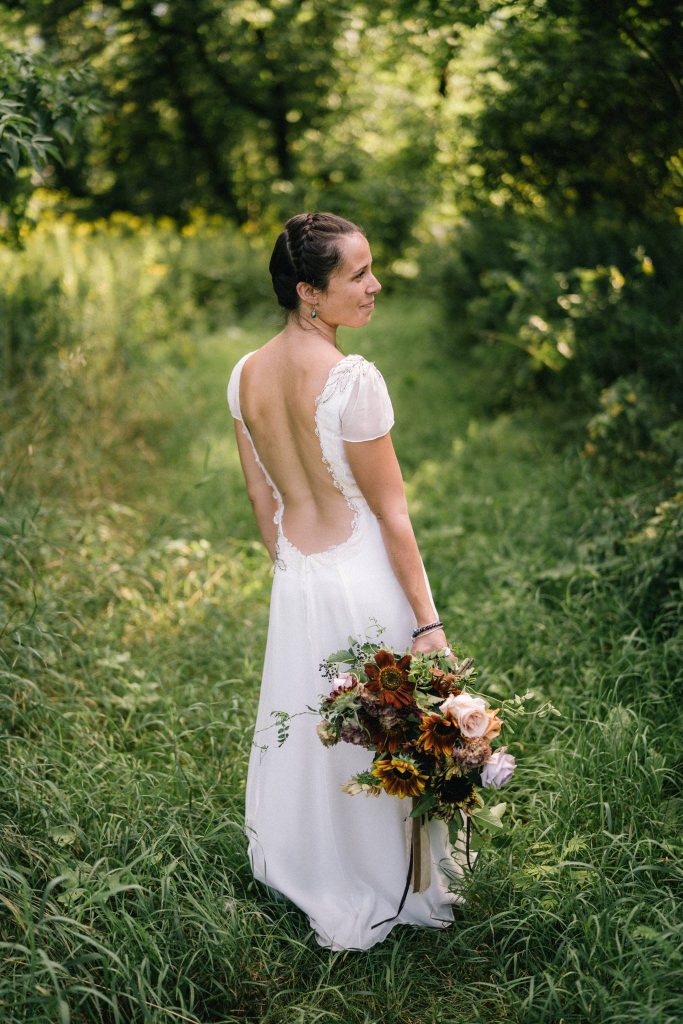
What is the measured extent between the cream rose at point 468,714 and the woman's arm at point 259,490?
83 cm

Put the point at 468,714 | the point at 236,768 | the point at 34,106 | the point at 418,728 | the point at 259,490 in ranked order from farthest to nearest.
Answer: the point at 34,106 → the point at 236,768 → the point at 259,490 → the point at 418,728 → the point at 468,714

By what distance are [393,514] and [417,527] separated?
9.43ft

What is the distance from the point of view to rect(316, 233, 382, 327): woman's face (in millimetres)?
2340

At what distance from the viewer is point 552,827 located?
2852 millimetres

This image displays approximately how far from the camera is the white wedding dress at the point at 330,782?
2508mm

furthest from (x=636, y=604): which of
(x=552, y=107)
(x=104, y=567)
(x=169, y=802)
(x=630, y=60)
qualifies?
(x=552, y=107)

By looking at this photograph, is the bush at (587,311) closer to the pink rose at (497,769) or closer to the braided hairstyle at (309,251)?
the braided hairstyle at (309,251)

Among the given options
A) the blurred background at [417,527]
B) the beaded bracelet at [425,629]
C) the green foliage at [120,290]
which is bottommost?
the green foliage at [120,290]

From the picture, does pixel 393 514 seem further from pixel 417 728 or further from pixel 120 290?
pixel 120 290

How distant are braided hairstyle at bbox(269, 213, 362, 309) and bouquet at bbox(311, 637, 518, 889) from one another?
102 cm

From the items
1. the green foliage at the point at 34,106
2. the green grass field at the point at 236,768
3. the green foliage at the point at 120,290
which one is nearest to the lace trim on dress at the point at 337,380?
the green grass field at the point at 236,768

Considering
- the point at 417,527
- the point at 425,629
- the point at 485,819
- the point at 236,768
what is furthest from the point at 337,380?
the point at 417,527

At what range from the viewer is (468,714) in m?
2.14

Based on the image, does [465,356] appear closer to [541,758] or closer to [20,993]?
[541,758]
